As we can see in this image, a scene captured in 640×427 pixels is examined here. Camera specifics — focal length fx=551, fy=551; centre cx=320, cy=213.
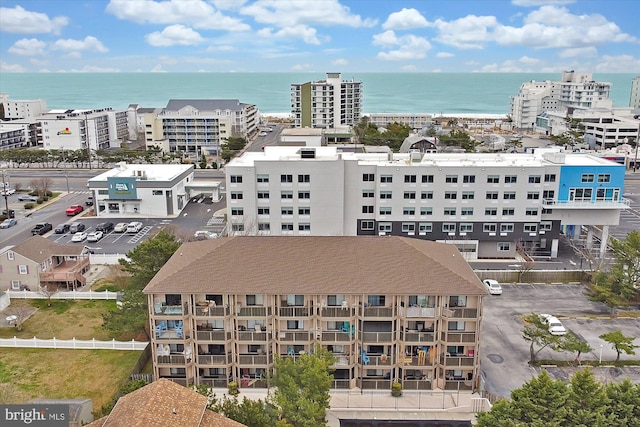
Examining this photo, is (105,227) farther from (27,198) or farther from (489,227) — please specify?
(489,227)

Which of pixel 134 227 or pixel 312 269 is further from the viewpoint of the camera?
pixel 134 227

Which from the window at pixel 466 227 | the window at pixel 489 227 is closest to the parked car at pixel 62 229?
the window at pixel 466 227

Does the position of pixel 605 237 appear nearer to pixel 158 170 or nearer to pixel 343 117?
pixel 158 170

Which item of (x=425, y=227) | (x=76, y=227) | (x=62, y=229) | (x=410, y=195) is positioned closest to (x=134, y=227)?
(x=76, y=227)

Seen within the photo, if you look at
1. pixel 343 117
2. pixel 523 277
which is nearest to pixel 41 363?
pixel 523 277

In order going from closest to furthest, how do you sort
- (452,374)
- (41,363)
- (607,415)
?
(607,415), (452,374), (41,363)

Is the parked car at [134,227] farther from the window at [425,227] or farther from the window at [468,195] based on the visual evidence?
the window at [468,195]
